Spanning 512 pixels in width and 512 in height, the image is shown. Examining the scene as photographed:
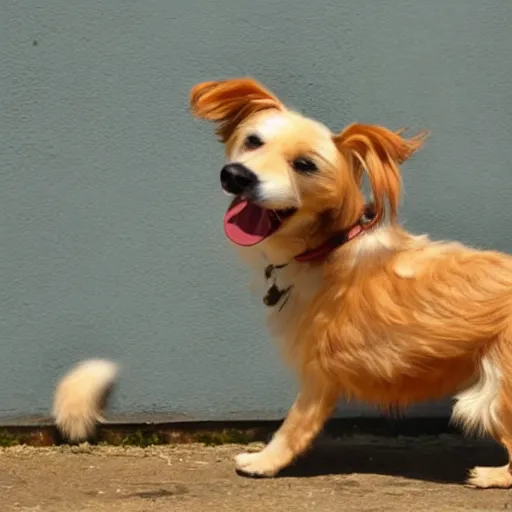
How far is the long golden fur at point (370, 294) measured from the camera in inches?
137

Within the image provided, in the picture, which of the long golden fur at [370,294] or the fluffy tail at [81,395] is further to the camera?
the fluffy tail at [81,395]

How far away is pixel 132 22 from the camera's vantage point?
3.86 m

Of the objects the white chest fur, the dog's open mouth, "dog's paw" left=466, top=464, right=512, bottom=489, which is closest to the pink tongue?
the dog's open mouth

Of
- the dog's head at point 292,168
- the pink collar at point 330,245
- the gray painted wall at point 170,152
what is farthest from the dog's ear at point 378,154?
the gray painted wall at point 170,152

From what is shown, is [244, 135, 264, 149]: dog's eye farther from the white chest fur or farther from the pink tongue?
the white chest fur

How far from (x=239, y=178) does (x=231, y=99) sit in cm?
39

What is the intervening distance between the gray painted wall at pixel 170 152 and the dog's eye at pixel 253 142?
49 cm

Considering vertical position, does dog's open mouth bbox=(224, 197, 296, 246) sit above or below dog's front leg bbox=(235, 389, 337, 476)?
above

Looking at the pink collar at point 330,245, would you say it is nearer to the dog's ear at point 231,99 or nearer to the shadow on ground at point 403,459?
the dog's ear at point 231,99

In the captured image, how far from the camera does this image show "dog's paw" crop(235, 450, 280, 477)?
12.3 feet

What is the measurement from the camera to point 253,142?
3.48m

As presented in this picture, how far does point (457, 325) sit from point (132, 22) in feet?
5.00

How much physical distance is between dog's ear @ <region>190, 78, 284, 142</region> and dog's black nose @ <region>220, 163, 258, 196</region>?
333 millimetres

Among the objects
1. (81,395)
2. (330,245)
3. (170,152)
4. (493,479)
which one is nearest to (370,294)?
(330,245)
